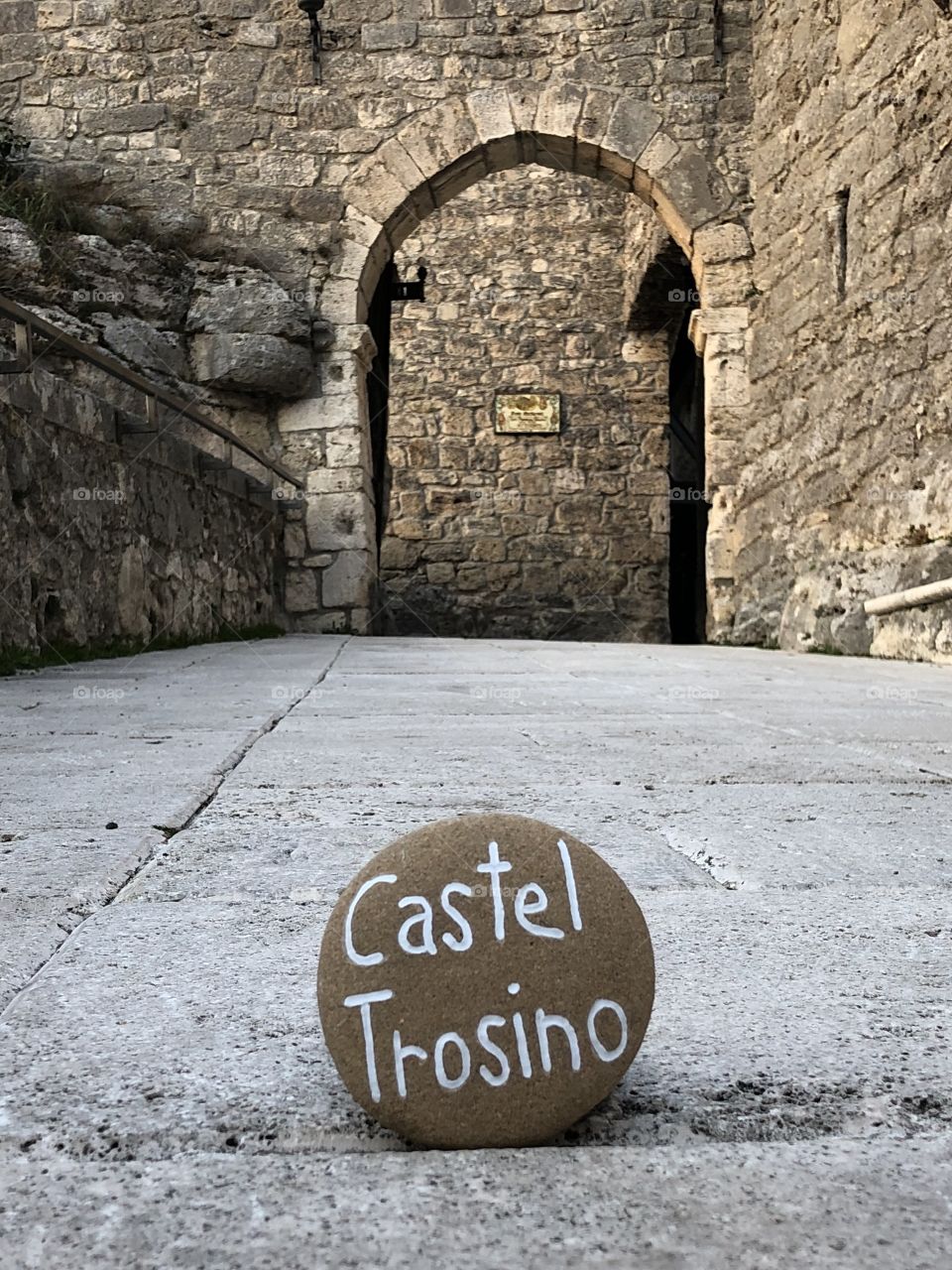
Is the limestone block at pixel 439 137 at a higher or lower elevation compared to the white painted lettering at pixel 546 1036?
higher

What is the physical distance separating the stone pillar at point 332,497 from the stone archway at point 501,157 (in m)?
0.01

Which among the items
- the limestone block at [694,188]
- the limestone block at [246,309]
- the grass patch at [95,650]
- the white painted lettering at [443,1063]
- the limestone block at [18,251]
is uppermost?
the limestone block at [694,188]

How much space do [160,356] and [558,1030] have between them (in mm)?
8072

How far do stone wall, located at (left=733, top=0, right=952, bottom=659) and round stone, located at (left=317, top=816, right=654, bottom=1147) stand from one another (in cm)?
483

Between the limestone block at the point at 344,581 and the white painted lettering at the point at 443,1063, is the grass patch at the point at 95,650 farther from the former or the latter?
the white painted lettering at the point at 443,1063

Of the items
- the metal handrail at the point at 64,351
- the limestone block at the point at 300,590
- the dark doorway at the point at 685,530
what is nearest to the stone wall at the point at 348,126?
the limestone block at the point at 300,590

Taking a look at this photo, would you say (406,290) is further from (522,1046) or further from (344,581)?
(522,1046)

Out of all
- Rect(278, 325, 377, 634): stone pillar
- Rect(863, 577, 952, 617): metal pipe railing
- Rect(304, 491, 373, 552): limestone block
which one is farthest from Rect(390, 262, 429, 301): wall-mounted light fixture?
Rect(863, 577, 952, 617): metal pipe railing

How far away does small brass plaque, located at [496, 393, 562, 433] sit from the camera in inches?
468

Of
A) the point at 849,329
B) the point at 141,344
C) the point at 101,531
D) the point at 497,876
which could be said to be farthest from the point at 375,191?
the point at 497,876

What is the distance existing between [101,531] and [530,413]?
7437mm

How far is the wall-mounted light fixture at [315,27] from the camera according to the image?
8.14 metres

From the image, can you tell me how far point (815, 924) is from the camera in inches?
43.8

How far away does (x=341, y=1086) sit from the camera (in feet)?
2.47
